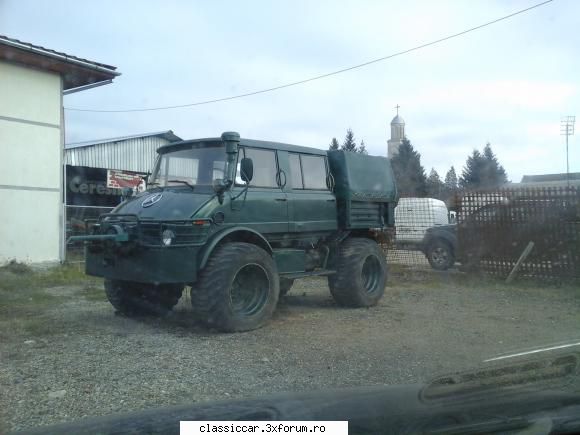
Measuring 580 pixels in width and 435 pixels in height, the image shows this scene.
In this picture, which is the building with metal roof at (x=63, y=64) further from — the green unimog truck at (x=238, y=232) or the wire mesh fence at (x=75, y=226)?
the green unimog truck at (x=238, y=232)

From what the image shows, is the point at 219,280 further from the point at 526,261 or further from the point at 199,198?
the point at 526,261

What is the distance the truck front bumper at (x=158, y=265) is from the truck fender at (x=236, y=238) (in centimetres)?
11

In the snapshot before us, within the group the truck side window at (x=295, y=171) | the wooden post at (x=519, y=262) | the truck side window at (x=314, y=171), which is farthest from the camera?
the wooden post at (x=519, y=262)

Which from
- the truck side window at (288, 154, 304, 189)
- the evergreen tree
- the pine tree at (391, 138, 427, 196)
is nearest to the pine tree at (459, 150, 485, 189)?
the evergreen tree

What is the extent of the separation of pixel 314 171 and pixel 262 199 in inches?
57.4

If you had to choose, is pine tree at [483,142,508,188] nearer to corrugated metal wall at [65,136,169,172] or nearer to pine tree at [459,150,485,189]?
pine tree at [459,150,485,189]

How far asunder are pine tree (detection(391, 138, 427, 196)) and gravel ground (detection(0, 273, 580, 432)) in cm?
2466

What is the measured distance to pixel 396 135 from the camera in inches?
1431

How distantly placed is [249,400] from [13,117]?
12.4m

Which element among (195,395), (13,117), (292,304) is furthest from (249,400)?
(13,117)

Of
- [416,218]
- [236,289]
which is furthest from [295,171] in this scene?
[416,218]

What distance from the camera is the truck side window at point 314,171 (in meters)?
8.70

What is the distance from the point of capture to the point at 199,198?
7.11 metres

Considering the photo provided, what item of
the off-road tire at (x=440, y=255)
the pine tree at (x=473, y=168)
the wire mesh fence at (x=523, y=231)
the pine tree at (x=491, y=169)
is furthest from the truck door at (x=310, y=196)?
the pine tree at (x=473, y=168)
